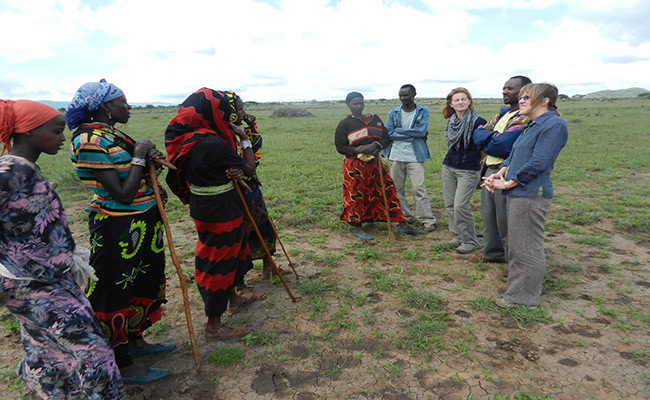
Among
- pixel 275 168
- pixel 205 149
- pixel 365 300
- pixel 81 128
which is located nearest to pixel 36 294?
pixel 81 128

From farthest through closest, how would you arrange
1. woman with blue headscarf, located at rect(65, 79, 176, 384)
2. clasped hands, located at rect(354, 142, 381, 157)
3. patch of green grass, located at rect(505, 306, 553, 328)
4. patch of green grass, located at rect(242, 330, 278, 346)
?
clasped hands, located at rect(354, 142, 381, 157) < patch of green grass, located at rect(505, 306, 553, 328) < patch of green grass, located at rect(242, 330, 278, 346) < woman with blue headscarf, located at rect(65, 79, 176, 384)

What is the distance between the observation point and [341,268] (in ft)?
14.9

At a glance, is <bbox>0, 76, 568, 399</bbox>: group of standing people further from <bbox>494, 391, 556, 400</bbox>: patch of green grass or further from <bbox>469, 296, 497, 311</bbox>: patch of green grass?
<bbox>494, 391, 556, 400</bbox>: patch of green grass

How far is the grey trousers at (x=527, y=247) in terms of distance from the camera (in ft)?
11.1

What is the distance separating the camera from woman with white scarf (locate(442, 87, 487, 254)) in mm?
4637

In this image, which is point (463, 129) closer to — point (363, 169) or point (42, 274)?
point (363, 169)

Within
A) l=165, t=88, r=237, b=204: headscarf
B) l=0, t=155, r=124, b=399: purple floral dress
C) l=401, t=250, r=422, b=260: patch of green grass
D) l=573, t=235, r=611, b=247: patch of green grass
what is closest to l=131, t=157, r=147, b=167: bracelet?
l=165, t=88, r=237, b=204: headscarf

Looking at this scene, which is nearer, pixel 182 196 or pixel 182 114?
pixel 182 114

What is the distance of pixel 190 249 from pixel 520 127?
4221 millimetres

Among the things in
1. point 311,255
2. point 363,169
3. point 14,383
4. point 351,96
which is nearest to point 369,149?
point 363,169

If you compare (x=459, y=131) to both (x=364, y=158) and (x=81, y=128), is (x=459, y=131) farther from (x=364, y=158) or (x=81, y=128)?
(x=81, y=128)

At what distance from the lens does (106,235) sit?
251 cm

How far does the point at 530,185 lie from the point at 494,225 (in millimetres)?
1170

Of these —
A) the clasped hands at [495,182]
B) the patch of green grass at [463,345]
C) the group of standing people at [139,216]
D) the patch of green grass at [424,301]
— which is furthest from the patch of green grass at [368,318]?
the clasped hands at [495,182]
